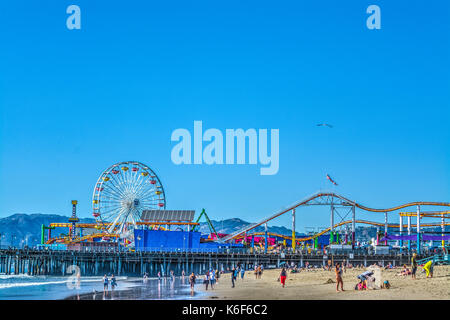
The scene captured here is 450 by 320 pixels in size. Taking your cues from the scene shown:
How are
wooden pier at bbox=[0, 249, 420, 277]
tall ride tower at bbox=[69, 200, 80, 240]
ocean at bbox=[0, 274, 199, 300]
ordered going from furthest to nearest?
tall ride tower at bbox=[69, 200, 80, 240] < wooden pier at bbox=[0, 249, 420, 277] < ocean at bbox=[0, 274, 199, 300]

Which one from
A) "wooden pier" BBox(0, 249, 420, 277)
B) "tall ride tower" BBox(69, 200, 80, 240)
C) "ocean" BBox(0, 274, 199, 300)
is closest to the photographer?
"ocean" BBox(0, 274, 199, 300)

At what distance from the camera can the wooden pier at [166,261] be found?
6731 cm

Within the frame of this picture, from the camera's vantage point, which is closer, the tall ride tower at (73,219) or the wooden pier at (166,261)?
the wooden pier at (166,261)

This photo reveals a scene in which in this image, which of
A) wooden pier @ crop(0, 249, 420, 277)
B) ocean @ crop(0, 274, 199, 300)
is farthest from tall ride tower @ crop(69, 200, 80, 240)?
ocean @ crop(0, 274, 199, 300)

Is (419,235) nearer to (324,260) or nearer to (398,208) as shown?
A: (398,208)

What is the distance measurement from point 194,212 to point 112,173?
52.2 feet

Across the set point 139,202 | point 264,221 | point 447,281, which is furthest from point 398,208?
point 447,281

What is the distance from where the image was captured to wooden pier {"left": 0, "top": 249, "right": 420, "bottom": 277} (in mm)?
67312

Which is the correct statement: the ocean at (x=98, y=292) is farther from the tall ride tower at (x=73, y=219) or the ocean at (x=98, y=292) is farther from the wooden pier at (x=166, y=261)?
the tall ride tower at (x=73, y=219)

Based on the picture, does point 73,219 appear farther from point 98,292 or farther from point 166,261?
point 98,292

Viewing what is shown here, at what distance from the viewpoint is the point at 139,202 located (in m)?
85.4

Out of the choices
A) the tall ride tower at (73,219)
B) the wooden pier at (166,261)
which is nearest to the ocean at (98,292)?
the wooden pier at (166,261)

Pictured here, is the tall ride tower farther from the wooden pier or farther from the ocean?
the ocean

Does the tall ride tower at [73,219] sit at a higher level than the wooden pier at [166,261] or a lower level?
higher
